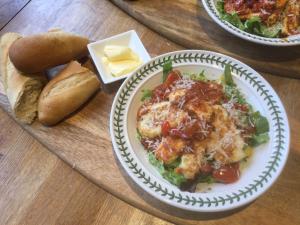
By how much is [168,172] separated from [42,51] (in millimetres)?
580

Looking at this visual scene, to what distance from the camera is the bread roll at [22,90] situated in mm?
1169

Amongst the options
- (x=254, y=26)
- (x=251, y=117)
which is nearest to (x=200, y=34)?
(x=254, y=26)

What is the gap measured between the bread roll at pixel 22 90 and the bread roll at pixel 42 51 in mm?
33

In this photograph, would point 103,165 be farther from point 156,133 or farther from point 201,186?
point 201,186

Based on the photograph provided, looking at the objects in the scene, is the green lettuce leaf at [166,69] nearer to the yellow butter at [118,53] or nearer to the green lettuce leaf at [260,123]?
the yellow butter at [118,53]

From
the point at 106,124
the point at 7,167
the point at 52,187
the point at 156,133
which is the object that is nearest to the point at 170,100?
the point at 156,133

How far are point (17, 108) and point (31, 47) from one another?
207 millimetres

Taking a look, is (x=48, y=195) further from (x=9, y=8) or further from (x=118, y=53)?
(x=9, y=8)

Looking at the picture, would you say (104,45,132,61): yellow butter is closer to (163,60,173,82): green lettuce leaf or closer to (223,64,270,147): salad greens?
(163,60,173,82): green lettuce leaf

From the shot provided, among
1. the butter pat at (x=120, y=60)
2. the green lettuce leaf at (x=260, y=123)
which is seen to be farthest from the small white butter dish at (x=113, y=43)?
the green lettuce leaf at (x=260, y=123)

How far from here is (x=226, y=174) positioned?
0.98m

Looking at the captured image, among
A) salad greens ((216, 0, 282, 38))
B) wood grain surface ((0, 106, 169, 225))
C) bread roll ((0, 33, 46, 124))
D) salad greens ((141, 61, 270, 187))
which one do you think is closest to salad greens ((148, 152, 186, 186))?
salad greens ((141, 61, 270, 187))

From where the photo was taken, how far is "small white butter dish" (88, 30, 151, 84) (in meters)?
1.25

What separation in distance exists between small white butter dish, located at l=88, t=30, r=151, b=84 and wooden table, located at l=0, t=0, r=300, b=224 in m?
0.07
